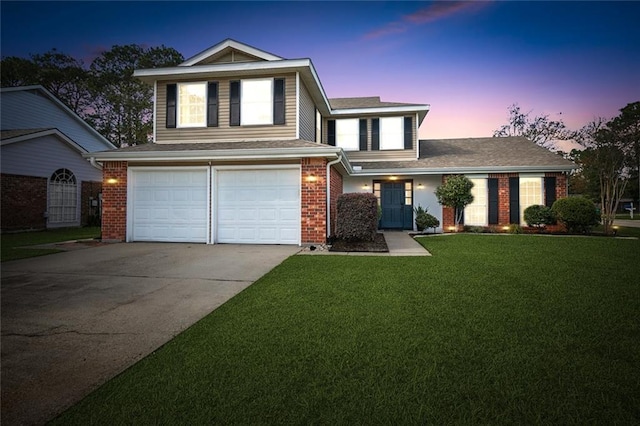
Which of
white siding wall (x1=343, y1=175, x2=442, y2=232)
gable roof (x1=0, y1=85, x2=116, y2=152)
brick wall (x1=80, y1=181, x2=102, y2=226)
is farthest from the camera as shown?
gable roof (x1=0, y1=85, x2=116, y2=152)

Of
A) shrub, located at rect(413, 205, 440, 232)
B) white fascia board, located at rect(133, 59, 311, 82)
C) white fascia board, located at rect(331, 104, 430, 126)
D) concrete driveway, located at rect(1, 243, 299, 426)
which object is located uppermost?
white fascia board, located at rect(331, 104, 430, 126)

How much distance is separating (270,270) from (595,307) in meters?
4.64

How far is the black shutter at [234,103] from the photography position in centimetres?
1049

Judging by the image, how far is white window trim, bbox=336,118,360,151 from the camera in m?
15.3

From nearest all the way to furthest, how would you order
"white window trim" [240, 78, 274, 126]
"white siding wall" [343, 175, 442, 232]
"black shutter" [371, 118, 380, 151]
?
1. "white window trim" [240, 78, 274, 126]
2. "white siding wall" [343, 175, 442, 232]
3. "black shutter" [371, 118, 380, 151]

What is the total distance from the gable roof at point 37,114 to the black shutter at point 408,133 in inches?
692

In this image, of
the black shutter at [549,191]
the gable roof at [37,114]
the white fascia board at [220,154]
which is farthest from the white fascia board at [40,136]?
the black shutter at [549,191]

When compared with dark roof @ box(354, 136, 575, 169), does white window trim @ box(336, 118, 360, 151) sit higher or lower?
higher

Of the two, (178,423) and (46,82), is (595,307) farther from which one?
(46,82)

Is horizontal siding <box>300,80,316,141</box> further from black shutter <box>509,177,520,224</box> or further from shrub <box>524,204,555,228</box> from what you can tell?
shrub <box>524,204,555,228</box>

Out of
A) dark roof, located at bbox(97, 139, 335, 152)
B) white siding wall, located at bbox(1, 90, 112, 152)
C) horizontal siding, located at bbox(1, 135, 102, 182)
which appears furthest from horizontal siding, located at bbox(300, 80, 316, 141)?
white siding wall, located at bbox(1, 90, 112, 152)

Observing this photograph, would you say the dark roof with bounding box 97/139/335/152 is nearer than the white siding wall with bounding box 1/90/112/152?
Yes

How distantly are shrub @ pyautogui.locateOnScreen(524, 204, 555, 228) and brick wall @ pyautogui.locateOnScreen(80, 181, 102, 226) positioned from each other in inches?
840

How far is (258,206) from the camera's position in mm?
9406
